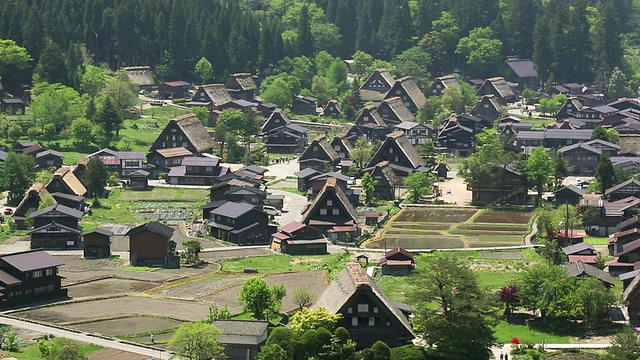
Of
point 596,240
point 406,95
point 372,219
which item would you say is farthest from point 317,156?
point 596,240

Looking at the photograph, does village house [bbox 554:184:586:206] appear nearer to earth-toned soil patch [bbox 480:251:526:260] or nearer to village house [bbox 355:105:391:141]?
earth-toned soil patch [bbox 480:251:526:260]

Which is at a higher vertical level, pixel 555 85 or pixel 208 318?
pixel 555 85

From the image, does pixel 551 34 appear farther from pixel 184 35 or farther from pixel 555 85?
pixel 184 35

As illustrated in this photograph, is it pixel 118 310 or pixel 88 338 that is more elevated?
pixel 118 310

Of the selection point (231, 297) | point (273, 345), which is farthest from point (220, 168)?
point (273, 345)

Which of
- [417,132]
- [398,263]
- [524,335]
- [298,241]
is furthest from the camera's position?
[417,132]

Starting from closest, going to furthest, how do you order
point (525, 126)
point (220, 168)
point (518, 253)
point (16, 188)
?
point (518, 253), point (16, 188), point (220, 168), point (525, 126)

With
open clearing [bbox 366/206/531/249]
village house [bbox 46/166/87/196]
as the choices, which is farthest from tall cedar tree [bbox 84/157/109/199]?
open clearing [bbox 366/206/531/249]

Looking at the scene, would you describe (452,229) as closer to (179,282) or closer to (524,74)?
(179,282)
